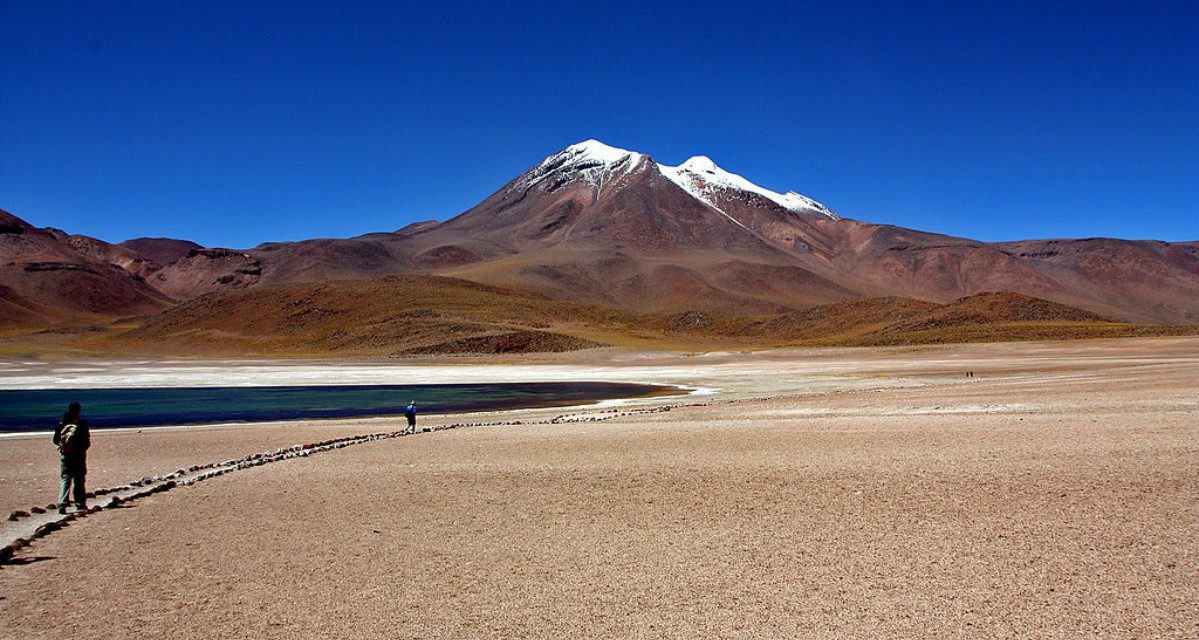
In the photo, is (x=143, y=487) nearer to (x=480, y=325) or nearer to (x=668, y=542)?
(x=668, y=542)

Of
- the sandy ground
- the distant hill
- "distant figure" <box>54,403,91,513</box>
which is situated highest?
the distant hill

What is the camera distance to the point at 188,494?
542 inches

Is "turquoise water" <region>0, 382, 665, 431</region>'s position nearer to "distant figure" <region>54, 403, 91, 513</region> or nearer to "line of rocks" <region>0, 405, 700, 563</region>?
"line of rocks" <region>0, 405, 700, 563</region>

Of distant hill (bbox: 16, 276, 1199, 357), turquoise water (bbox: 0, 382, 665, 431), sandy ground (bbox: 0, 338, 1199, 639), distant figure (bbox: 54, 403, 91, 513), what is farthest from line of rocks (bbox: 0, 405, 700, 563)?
distant hill (bbox: 16, 276, 1199, 357)

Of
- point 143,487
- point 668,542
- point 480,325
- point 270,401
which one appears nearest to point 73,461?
point 143,487

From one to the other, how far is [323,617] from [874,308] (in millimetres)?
118126

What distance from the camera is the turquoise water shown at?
33.9 m

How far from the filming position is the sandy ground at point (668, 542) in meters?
7.36

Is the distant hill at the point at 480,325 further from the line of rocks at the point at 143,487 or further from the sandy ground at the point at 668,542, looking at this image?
the sandy ground at the point at 668,542

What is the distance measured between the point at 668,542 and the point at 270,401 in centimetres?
3609

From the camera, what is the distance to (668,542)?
9.69 m

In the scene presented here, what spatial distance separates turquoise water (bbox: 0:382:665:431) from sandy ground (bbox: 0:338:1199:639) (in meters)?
16.1

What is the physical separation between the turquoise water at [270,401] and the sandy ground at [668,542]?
52.9 ft

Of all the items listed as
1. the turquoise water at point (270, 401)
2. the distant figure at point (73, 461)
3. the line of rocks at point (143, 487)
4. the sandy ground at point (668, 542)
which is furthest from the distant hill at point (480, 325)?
the distant figure at point (73, 461)
